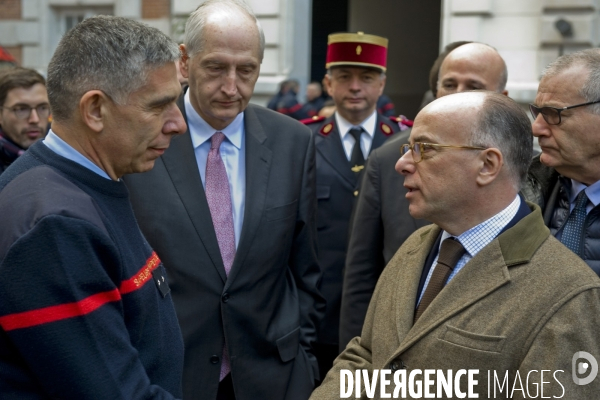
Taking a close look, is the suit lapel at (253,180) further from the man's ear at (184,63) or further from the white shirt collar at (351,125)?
the white shirt collar at (351,125)

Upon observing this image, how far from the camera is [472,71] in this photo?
3971 mm

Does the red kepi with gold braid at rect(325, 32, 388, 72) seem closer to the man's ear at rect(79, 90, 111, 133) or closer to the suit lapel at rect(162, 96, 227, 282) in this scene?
the suit lapel at rect(162, 96, 227, 282)

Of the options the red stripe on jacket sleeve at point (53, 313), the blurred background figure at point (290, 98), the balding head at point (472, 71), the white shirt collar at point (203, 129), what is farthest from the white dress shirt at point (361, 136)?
the blurred background figure at point (290, 98)

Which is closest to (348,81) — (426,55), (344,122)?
(344,122)

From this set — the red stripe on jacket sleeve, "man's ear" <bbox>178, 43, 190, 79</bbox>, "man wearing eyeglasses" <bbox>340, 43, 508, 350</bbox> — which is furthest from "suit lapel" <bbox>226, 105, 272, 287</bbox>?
the red stripe on jacket sleeve

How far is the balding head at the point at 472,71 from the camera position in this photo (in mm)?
3971

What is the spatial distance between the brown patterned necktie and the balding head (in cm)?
165

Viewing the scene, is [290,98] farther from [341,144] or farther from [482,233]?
[482,233]

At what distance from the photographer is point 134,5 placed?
1303cm

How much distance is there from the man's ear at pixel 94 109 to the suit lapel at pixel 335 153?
2.67 metres

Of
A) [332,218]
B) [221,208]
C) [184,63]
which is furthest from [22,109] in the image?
[221,208]

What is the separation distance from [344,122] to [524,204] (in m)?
2.41

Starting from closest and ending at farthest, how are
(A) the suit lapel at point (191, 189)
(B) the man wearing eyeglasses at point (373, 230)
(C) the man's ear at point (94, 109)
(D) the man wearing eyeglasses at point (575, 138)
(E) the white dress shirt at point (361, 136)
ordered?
(C) the man's ear at point (94, 109)
(D) the man wearing eyeglasses at point (575, 138)
(A) the suit lapel at point (191, 189)
(B) the man wearing eyeglasses at point (373, 230)
(E) the white dress shirt at point (361, 136)

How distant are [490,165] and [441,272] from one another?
0.36 metres
